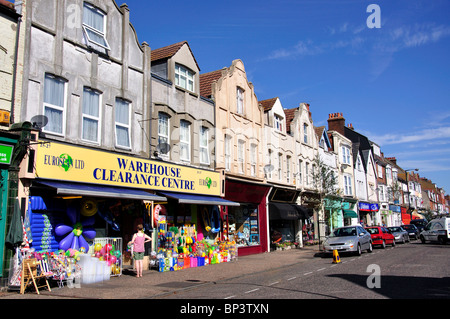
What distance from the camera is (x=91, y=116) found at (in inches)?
577

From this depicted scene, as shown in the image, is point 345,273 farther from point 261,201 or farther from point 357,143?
point 357,143

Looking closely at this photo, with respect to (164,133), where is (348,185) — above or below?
below

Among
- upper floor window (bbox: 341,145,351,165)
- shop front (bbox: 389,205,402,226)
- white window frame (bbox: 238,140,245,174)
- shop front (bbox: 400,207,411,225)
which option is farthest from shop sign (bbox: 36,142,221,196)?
shop front (bbox: 400,207,411,225)

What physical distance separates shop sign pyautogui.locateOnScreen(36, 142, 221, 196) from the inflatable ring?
27.9 inches

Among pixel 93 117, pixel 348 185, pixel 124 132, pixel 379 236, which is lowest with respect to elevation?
pixel 379 236

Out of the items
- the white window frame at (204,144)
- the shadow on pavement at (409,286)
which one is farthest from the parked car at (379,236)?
the shadow on pavement at (409,286)

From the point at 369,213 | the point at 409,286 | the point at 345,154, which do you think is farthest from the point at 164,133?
the point at 369,213

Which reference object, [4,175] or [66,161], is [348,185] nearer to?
[66,161]

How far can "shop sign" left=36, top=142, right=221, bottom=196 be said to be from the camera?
12453mm

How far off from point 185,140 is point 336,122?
105 ft

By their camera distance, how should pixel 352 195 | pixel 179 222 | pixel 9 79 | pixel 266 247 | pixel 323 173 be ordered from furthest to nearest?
1. pixel 352 195
2. pixel 323 173
3. pixel 266 247
4. pixel 179 222
5. pixel 9 79

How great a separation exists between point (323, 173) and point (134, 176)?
1648 centimetres

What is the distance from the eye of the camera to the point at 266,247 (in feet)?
83.6
